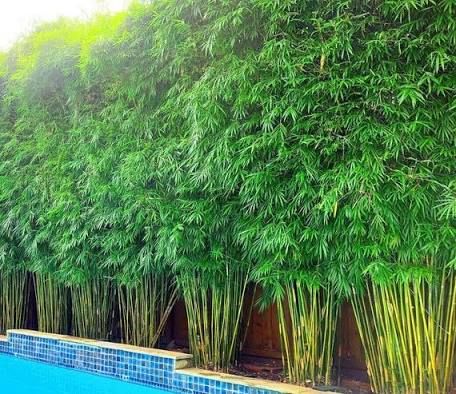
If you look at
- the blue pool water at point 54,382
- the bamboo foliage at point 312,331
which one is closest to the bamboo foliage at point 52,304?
the blue pool water at point 54,382

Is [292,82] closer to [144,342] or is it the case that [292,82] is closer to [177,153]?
[177,153]

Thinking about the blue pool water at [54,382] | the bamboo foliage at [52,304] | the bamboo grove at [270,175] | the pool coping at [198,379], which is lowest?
the blue pool water at [54,382]

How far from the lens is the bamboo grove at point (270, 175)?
2678 millimetres

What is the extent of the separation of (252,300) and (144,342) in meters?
1.07

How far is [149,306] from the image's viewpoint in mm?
4324

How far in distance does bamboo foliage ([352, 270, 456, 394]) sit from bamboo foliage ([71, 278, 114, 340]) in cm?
265

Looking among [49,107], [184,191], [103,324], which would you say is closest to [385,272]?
[184,191]

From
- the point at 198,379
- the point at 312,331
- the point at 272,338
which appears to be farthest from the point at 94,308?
the point at 312,331

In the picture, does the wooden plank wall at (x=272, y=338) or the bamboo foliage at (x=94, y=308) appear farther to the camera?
the bamboo foliage at (x=94, y=308)

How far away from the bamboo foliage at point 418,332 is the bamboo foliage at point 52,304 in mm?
3314

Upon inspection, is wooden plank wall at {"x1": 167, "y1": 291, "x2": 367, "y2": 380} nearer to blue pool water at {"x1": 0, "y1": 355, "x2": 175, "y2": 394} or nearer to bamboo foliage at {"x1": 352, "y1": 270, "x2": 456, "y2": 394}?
bamboo foliage at {"x1": 352, "y1": 270, "x2": 456, "y2": 394}

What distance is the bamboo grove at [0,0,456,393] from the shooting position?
268 cm

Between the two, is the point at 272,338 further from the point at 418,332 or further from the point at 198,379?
the point at 418,332

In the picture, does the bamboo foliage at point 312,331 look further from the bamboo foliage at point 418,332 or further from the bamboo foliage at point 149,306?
the bamboo foliage at point 149,306
